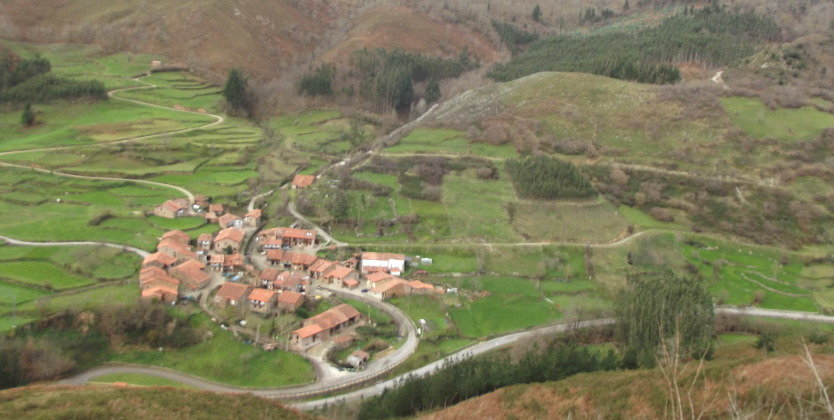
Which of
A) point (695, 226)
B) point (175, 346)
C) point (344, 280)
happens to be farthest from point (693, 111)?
point (175, 346)

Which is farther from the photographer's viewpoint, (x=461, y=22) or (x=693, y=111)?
(x=461, y=22)

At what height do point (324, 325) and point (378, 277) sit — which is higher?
point (378, 277)

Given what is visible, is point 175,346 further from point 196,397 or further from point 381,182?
point 381,182

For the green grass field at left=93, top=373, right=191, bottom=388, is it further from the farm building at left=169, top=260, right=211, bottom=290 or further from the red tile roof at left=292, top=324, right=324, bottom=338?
the farm building at left=169, top=260, right=211, bottom=290

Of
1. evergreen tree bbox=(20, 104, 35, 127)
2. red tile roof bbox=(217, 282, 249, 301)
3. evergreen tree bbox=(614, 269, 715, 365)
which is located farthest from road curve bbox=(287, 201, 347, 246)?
evergreen tree bbox=(20, 104, 35, 127)

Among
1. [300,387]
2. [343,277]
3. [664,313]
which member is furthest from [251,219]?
[664,313]

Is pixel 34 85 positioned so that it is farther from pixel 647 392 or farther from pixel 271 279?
pixel 647 392

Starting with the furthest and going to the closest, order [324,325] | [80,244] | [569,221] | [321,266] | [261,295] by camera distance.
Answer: [569,221] → [321,266] → [80,244] → [261,295] → [324,325]

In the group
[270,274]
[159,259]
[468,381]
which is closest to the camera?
[468,381]
